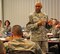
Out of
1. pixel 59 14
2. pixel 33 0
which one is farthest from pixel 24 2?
pixel 59 14

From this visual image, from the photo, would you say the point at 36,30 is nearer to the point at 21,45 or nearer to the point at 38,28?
the point at 38,28

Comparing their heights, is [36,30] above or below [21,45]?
above

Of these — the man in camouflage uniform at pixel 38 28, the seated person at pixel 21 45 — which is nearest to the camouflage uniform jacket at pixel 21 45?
the seated person at pixel 21 45

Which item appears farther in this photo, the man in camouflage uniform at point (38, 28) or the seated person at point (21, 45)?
the man in camouflage uniform at point (38, 28)

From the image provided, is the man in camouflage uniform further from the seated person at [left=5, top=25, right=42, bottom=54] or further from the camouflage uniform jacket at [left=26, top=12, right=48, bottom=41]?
the seated person at [left=5, top=25, right=42, bottom=54]

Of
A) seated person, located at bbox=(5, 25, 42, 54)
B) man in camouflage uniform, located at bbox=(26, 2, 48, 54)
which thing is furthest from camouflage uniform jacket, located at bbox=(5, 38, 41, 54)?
man in camouflage uniform, located at bbox=(26, 2, 48, 54)

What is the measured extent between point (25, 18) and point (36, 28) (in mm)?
5302

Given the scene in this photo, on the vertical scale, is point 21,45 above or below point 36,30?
below

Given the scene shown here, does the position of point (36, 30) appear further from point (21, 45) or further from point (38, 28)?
point (21, 45)

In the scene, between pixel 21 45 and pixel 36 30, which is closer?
pixel 21 45

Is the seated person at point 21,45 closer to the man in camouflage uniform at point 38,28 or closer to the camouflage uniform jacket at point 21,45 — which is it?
the camouflage uniform jacket at point 21,45

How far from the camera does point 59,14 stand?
31.5 ft

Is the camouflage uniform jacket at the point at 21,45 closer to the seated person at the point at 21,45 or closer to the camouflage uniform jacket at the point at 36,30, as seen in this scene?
the seated person at the point at 21,45

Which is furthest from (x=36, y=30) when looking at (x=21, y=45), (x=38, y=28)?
(x=21, y=45)
